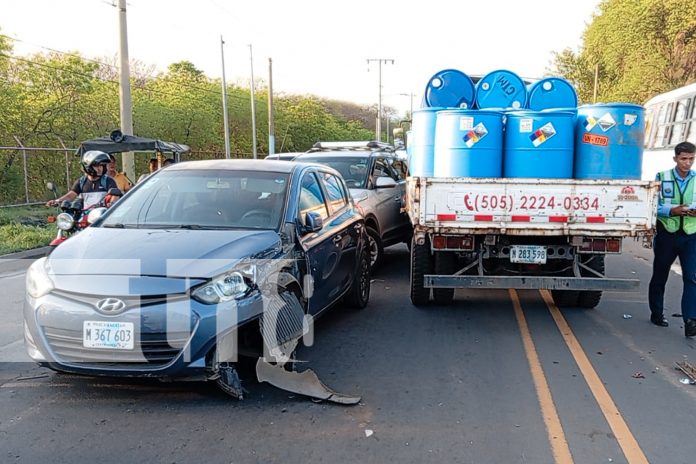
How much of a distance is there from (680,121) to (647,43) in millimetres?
15959

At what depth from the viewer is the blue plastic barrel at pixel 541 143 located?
5.88 metres

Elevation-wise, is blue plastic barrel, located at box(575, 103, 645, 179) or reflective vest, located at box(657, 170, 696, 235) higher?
blue plastic barrel, located at box(575, 103, 645, 179)

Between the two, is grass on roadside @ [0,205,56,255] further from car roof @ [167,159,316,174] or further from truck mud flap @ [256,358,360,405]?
truck mud flap @ [256,358,360,405]

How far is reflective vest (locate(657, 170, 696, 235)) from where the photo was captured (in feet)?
19.8

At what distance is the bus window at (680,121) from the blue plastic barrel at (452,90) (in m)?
8.90

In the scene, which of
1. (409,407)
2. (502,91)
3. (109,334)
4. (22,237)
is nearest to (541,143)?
(502,91)

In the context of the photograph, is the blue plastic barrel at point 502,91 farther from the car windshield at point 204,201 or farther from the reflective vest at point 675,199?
the car windshield at point 204,201

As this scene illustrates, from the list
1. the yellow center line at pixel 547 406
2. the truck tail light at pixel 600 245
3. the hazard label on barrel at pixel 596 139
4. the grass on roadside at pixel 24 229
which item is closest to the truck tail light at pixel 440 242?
the yellow center line at pixel 547 406

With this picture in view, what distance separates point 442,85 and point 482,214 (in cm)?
182

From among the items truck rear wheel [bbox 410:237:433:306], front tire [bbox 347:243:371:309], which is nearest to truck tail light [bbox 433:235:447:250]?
truck rear wheel [bbox 410:237:433:306]

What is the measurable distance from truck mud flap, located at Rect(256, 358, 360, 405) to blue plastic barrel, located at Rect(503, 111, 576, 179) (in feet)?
9.57

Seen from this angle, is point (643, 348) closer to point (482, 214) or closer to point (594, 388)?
point (594, 388)

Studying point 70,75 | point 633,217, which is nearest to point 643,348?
point 633,217

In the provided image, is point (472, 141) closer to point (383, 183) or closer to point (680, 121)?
point (383, 183)
